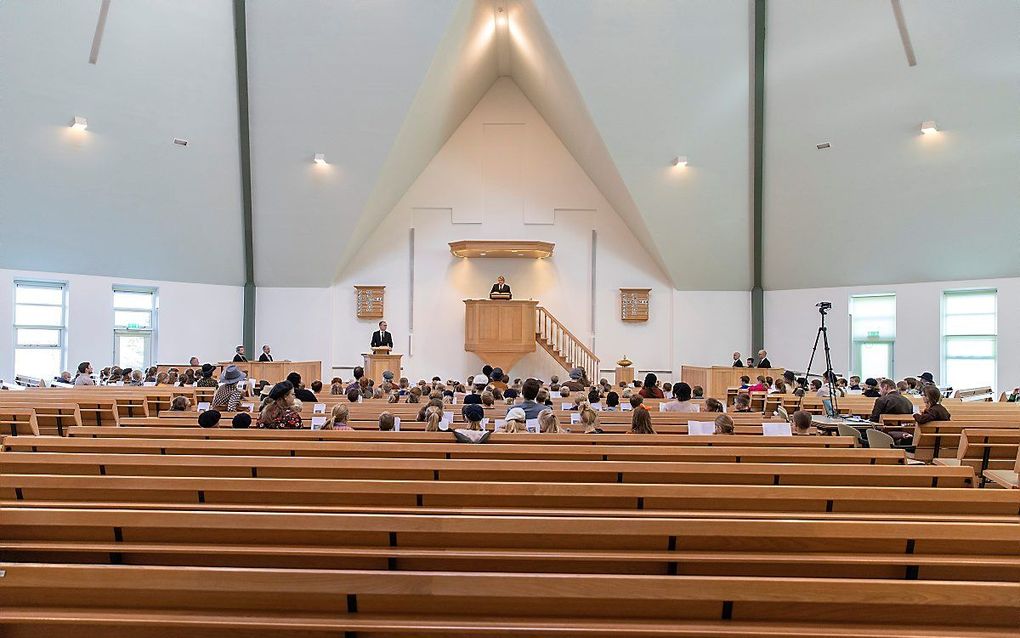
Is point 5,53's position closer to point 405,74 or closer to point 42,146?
point 42,146

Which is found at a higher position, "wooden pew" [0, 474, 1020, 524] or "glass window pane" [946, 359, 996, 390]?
"glass window pane" [946, 359, 996, 390]

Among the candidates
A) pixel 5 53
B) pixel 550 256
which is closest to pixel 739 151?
pixel 550 256

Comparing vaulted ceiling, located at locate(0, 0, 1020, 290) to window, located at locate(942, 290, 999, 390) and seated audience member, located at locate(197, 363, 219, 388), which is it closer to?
window, located at locate(942, 290, 999, 390)

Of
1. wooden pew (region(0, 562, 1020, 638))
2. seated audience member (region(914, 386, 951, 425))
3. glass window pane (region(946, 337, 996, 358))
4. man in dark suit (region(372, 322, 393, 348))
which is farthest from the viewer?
man in dark suit (region(372, 322, 393, 348))

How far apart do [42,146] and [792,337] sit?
44.6 ft

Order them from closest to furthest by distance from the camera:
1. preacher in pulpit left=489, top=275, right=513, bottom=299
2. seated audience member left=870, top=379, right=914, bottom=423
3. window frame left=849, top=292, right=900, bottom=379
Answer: seated audience member left=870, top=379, right=914, bottom=423, window frame left=849, top=292, right=900, bottom=379, preacher in pulpit left=489, top=275, right=513, bottom=299

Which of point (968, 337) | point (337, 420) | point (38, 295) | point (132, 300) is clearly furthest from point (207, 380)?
point (968, 337)

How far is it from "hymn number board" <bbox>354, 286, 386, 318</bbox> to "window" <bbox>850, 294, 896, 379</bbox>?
9515 millimetres

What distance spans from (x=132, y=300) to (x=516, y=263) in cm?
762

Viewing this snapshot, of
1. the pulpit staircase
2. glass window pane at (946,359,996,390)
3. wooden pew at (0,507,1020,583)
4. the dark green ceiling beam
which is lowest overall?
wooden pew at (0,507,1020,583)

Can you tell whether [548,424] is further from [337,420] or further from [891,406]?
[891,406]

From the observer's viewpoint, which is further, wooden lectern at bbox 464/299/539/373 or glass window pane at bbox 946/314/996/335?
wooden lectern at bbox 464/299/539/373

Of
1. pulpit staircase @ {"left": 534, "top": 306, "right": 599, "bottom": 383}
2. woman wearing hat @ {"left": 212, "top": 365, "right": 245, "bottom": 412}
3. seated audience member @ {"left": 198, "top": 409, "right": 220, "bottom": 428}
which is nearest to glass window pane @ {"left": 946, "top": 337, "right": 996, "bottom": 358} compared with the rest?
pulpit staircase @ {"left": 534, "top": 306, "right": 599, "bottom": 383}

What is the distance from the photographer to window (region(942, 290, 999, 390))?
12.1 metres
